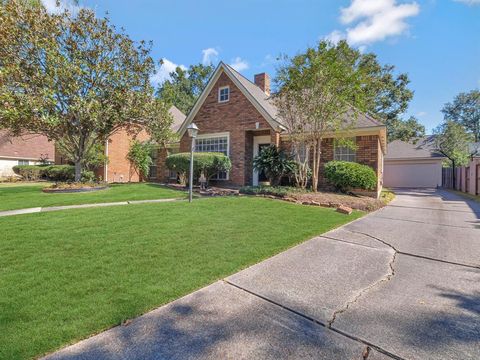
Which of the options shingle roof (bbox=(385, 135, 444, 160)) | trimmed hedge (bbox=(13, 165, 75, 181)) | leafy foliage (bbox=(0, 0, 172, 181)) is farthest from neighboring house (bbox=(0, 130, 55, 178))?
shingle roof (bbox=(385, 135, 444, 160))

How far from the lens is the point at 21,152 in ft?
93.5

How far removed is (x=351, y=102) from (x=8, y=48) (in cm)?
1413

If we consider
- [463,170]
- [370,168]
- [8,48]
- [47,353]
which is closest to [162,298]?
[47,353]

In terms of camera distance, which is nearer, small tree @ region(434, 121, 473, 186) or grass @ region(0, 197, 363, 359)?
grass @ region(0, 197, 363, 359)

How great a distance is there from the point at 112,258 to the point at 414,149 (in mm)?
28691

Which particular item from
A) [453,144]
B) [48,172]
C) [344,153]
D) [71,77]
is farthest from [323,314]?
[453,144]

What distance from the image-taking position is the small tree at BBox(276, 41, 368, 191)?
9.57m

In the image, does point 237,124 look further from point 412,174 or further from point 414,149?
point 414,149

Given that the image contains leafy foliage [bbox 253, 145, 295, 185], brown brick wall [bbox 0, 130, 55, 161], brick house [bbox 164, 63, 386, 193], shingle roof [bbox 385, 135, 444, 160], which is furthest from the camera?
brown brick wall [bbox 0, 130, 55, 161]

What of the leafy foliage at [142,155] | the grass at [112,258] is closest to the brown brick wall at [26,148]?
the leafy foliage at [142,155]

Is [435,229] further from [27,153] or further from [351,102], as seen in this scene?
[27,153]

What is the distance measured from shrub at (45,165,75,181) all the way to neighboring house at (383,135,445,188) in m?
28.7

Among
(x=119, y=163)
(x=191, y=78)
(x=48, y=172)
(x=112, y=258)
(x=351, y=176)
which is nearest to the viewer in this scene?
(x=112, y=258)

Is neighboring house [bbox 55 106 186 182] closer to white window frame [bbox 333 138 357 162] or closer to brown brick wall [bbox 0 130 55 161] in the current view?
white window frame [bbox 333 138 357 162]
